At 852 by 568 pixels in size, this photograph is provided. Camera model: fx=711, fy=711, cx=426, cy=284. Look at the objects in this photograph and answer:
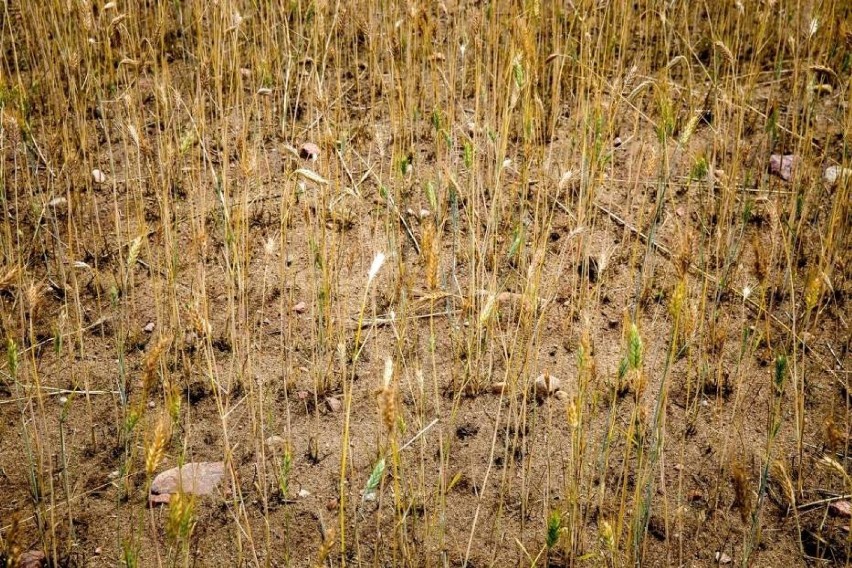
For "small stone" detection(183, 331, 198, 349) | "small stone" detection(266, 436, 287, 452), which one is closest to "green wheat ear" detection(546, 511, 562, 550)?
"small stone" detection(266, 436, 287, 452)

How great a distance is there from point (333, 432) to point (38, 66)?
189 cm

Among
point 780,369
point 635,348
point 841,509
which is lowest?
point 841,509

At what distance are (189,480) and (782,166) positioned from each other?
2.04m

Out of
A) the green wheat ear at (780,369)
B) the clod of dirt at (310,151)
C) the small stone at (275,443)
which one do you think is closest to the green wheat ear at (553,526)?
the green wheat ear at (780,369)

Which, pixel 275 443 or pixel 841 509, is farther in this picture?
pixel 275 443

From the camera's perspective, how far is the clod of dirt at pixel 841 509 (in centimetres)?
147

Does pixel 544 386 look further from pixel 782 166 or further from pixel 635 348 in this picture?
pixel 782 166

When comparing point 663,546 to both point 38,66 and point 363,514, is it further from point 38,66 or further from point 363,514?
point 38,66

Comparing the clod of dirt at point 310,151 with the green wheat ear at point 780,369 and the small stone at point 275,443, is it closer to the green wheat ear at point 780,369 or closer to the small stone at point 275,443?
the small stone at point 275,443

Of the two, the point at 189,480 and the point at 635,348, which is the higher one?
the point at 635,348

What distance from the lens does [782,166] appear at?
234 cm

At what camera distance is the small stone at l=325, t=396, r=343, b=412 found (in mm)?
1688

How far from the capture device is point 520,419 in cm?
165

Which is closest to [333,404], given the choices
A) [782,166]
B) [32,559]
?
[32,559]
